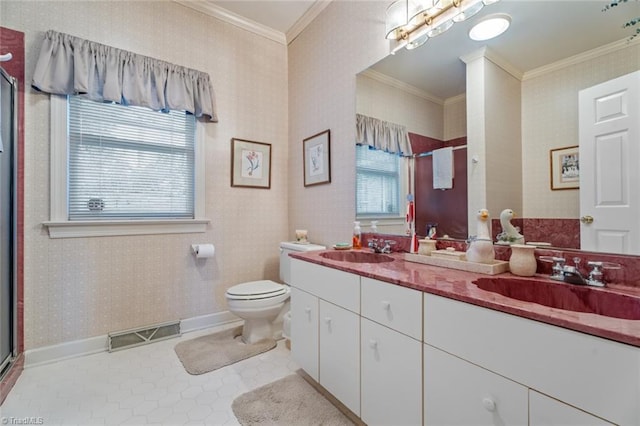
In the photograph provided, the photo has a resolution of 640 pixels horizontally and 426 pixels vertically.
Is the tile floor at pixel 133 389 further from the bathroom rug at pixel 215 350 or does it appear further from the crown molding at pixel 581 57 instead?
the crown molding at pixel 581 57

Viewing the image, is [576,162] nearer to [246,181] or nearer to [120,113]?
[246,181]

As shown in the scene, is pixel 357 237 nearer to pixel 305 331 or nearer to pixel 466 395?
pixel 305 331

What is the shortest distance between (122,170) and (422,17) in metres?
2.25

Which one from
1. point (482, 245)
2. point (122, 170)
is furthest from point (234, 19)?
point (482, 245)

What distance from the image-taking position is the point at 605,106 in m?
1.06

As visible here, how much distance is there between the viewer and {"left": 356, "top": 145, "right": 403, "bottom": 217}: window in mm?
1863

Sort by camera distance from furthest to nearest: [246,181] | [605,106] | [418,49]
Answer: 1. [246,181]
2. [418,49]
3. [605,106]

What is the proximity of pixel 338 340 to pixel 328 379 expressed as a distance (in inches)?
9.4

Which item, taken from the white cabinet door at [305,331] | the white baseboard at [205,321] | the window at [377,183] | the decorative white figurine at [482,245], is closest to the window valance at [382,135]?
the window at [377,183]

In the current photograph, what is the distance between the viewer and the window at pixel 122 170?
195cm

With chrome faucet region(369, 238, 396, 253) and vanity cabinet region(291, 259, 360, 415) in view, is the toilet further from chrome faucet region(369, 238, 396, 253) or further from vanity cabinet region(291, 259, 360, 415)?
chrome faucet region(369, 238, 396, 253)

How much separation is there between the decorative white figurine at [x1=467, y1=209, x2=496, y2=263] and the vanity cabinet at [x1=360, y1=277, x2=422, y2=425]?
40cm

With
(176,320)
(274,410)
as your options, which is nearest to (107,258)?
(176,320)

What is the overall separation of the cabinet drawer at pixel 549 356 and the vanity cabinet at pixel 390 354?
128 mm
